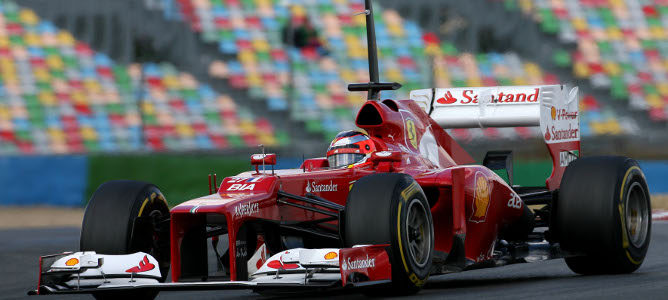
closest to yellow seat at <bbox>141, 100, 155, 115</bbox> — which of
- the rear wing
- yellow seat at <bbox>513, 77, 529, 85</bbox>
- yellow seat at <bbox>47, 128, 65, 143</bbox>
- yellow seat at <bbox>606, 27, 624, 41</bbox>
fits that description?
yellow seat at <bbox>47, 128, 65, 143</bbox>

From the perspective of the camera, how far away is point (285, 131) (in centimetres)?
2178

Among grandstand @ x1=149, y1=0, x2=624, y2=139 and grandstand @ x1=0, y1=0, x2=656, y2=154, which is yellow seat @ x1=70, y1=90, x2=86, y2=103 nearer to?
grandstand @ x1=0, y1=0, x2=656, y2=154

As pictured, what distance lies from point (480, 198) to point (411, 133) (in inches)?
37.3

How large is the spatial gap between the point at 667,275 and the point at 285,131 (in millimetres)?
13497

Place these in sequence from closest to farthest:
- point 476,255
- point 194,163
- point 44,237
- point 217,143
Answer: point 476,255 → point 44,237 → point 194,163 → point 217,143

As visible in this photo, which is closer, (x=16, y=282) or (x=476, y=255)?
(x=476, y=255)

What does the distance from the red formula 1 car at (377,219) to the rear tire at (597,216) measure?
1cm

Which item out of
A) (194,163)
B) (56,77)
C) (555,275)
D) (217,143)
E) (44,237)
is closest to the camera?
(555,275)

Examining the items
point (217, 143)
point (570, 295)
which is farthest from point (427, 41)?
point (570, 295)

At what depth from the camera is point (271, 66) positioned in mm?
23234

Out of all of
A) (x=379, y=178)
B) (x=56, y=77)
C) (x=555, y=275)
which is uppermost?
(x=56, y=77)

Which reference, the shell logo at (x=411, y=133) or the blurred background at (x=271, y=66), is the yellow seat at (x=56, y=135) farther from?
the shell logo at (x=411, y=133)

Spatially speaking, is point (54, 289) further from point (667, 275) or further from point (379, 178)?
point (667, 275)

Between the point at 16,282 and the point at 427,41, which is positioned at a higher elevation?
the point at 427,41
